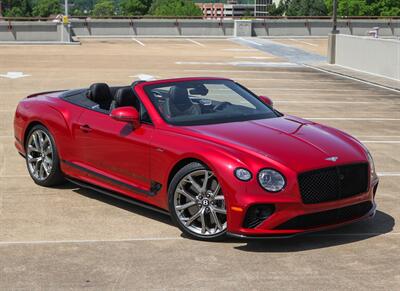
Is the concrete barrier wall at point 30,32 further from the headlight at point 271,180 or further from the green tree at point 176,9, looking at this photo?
the green tree at point 176,9

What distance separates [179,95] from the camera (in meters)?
7.63

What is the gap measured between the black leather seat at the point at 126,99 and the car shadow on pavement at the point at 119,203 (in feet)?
3.35

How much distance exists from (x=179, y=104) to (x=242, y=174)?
1536mm

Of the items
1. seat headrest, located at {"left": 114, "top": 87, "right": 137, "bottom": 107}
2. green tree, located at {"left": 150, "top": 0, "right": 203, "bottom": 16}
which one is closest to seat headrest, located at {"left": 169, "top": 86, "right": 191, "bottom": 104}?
seat headrest, located at {"left": 114, "top": 87, "right": 137, "bottom": 107}

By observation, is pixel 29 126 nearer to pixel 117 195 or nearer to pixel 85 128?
pixel 85 128

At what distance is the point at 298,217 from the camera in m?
6.29

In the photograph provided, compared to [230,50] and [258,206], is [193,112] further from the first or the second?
[230,50]

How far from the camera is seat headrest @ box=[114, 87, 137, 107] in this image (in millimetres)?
7789

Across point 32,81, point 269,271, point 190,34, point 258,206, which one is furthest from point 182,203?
point 190,34

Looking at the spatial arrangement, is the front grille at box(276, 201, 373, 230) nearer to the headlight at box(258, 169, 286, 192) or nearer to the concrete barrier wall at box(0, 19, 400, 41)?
Result: the headlight at box(258, 169, 286, 192)

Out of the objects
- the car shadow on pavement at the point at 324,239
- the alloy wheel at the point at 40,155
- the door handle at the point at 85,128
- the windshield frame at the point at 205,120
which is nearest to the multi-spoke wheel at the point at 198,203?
the car shadow on pavement at the point at 324,239

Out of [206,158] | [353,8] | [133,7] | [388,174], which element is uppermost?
[206,158]

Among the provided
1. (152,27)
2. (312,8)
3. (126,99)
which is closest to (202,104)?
(126,99)

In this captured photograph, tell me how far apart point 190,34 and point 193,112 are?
147 feet
